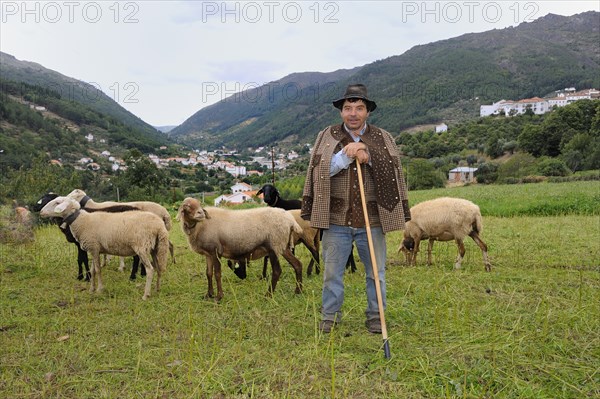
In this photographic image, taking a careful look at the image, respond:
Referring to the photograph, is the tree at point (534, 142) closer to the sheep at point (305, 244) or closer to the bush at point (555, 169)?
the bush at point (555, 169)

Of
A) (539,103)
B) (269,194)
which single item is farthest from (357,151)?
(539,103)

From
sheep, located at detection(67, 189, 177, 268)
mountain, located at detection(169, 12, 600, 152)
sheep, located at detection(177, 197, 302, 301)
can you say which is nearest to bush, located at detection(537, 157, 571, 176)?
sheep, located at detection(67, 189, 177, 268)

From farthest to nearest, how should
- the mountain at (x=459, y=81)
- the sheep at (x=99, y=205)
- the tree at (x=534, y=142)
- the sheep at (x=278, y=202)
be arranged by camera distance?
the mountain at (x=459, y=81)
the tree at (x=534, y=142)
the sheep at (x=99, y=205)
the sheep at (x=278, y=202)

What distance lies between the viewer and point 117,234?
6.92 metres

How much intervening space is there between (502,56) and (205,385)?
195 meters

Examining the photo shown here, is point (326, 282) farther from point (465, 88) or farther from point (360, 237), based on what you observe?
point (465, 88)

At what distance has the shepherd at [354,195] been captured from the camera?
4.51 metres

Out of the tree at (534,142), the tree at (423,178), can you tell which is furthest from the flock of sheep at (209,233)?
the tree at (534,142)

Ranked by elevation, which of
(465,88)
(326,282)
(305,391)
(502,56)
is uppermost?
(502,56)

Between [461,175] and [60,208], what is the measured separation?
58212 millimetres

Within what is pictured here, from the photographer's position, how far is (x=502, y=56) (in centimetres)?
16762

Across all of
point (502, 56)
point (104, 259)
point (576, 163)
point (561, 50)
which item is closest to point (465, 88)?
point (502, 56)

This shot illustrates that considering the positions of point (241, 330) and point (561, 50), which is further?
point (561, 50)

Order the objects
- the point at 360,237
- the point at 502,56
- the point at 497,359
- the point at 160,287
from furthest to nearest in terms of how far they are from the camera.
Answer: the point at 502,56 → the point at 160,287 → the point at 360,237 → the point at 497,359
